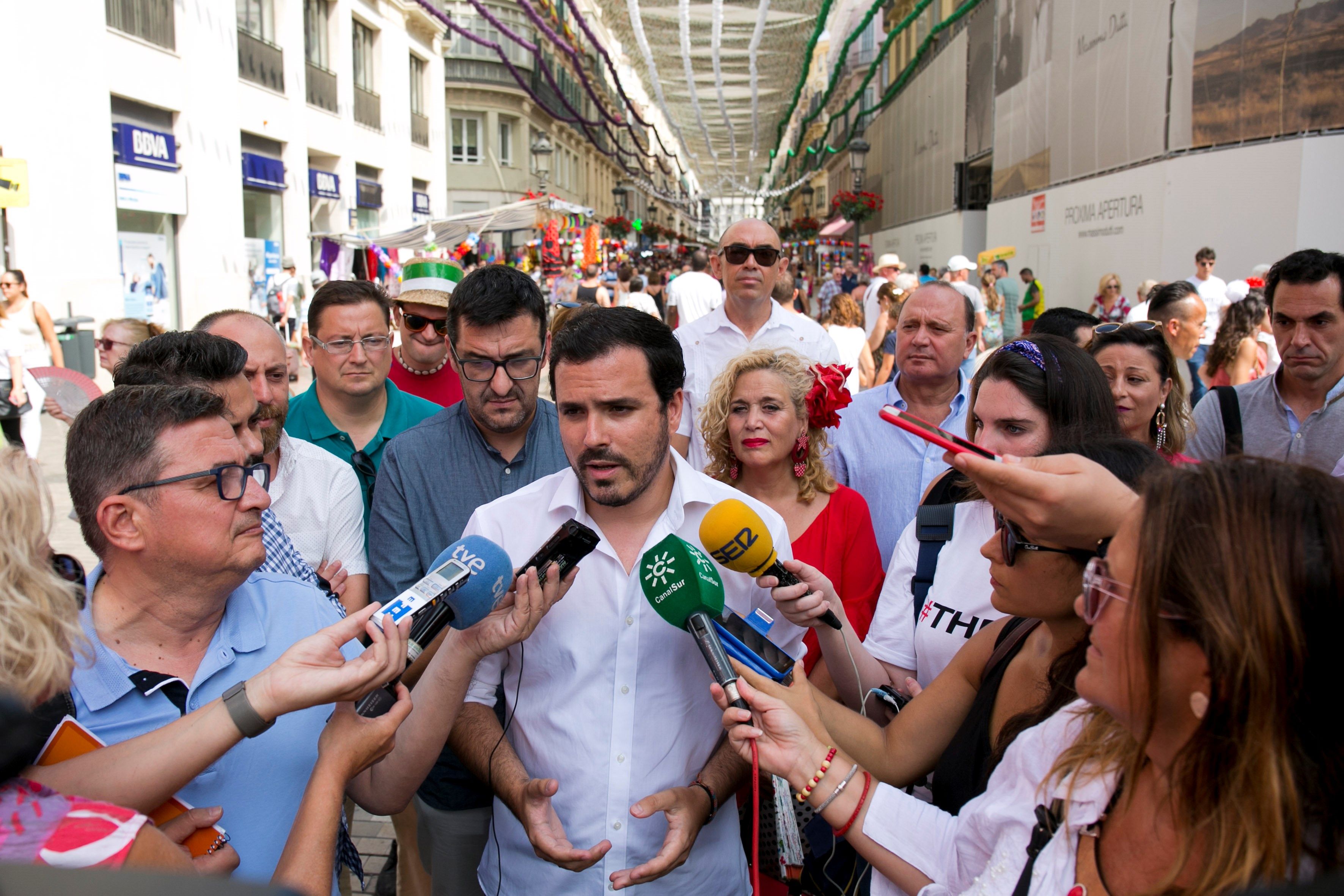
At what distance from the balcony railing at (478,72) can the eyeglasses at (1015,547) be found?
1742 inches

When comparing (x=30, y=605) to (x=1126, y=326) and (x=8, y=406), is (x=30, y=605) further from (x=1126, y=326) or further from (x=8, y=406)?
(x=8, y=406)

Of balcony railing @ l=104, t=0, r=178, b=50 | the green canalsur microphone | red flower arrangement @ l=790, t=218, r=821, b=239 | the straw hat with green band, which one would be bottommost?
the green canalsur microphone

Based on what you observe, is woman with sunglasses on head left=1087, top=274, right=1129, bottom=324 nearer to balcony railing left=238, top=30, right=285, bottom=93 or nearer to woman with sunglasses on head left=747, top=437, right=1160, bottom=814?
woman with sunglasses on head left=747, top=437, right=1160, bottom=814

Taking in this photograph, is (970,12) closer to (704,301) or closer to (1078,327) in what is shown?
(704,301)

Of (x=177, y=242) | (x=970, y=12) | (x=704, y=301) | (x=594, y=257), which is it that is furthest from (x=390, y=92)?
(x=704, y=301)

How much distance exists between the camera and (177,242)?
61.0 feet

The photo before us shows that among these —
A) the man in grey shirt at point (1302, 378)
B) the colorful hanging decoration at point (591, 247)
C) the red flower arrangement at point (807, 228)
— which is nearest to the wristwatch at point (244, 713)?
the man in grey shirt at point (1302, 378)

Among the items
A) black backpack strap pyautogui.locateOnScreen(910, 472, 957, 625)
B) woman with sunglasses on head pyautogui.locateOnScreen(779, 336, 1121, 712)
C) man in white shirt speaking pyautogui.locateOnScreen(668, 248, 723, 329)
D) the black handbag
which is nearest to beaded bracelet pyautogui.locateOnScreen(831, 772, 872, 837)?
woman with sunglasses on head pyautogui.locateOnScreen(779, 336, 1121, 712)

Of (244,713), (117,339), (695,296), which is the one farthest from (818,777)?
(695,296)

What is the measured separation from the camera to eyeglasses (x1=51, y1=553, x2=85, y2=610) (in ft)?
6.30

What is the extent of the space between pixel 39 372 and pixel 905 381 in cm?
378

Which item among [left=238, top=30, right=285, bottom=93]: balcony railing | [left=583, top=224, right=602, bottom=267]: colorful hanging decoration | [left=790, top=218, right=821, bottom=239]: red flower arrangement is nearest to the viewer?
[left=238, top=30, right=285, bottom=93]: balcony railing

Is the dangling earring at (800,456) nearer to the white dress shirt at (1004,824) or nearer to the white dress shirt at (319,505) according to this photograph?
the white dress shirt at (319,505)

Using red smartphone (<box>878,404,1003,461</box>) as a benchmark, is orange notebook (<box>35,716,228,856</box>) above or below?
below
